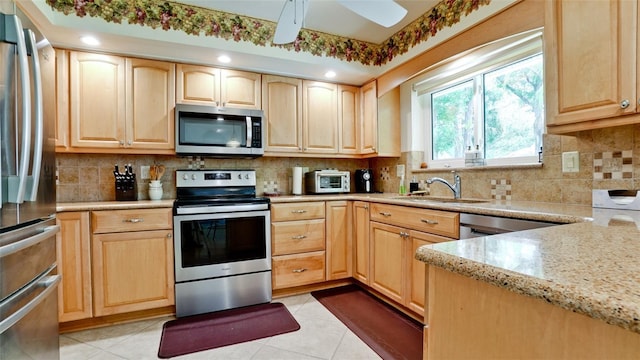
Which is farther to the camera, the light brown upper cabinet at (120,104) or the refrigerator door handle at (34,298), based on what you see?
the light brown upper cabinet at (120,104)

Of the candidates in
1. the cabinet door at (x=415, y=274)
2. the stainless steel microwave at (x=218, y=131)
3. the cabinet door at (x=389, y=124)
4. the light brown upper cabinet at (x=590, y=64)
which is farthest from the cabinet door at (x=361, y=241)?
the light brown upper cabinet at (x=590, y=64)

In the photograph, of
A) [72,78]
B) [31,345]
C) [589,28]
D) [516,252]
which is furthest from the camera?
[72,78]

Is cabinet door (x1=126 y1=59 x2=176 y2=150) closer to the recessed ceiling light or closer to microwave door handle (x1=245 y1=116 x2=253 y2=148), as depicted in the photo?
the recessed ceiling light

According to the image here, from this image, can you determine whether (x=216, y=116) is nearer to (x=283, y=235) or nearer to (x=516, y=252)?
(x=283, y=235)

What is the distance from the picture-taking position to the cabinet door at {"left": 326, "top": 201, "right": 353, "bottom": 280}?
2.76 m

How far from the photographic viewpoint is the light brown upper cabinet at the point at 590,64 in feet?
4.04

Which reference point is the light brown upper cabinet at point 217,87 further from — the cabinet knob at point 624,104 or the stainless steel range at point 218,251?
the cabinet knob at point 624,104

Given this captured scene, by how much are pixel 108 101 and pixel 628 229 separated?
3048 mm

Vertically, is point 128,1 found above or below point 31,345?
above

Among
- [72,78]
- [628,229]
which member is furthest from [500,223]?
[72,78]

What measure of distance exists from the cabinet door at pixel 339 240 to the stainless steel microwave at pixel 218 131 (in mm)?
874

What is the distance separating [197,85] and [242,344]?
2.04 meters

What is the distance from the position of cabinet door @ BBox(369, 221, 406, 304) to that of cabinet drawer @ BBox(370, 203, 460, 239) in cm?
7

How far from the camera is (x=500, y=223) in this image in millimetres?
1513
